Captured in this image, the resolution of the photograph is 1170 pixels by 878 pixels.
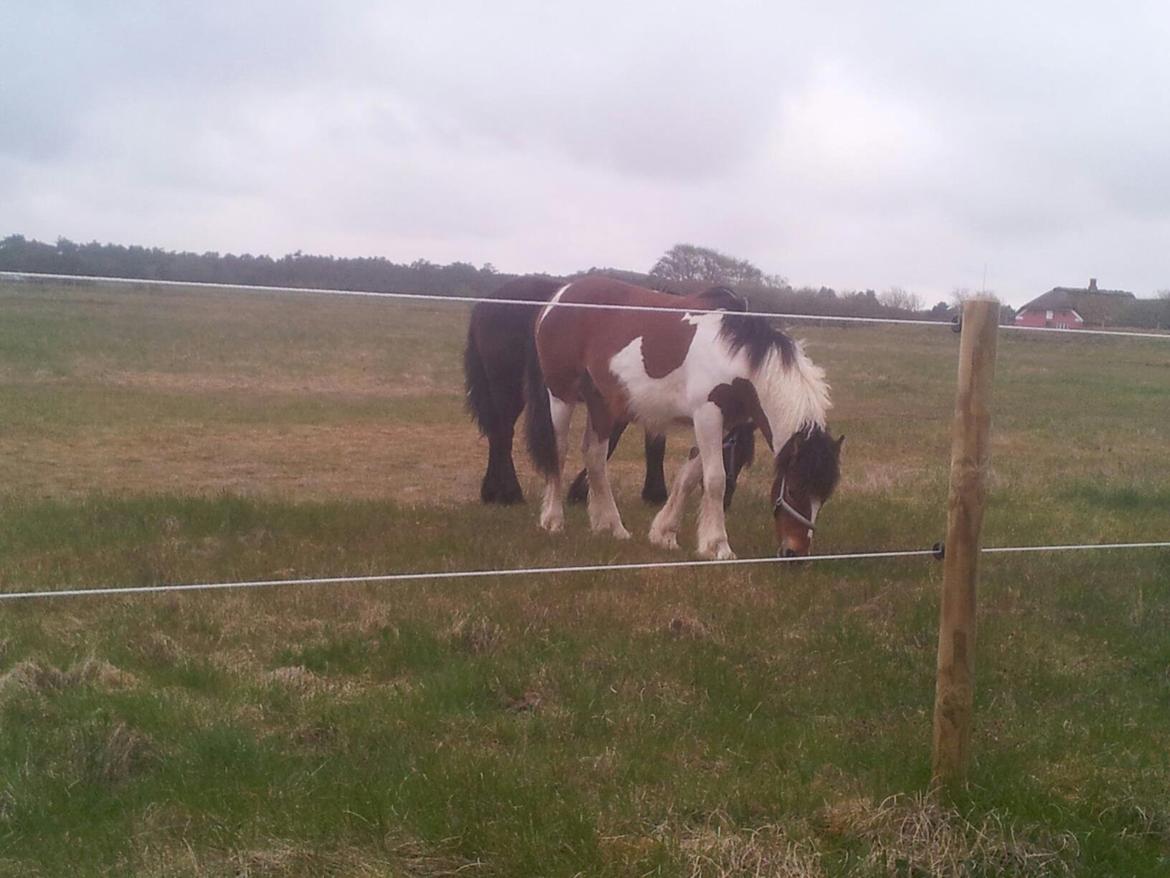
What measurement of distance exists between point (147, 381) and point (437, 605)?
1755 millimetres

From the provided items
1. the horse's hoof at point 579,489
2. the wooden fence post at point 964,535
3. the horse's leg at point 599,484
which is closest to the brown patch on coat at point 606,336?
the horse's leg at point 599,484

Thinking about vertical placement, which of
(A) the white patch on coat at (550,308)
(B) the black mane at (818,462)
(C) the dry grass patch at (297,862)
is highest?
(A) the white patch on coat at (550,308)

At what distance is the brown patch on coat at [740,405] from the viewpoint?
6.25m

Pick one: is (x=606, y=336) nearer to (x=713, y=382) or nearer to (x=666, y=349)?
(x=666, y=349)

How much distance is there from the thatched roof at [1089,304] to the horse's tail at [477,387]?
3978 mm

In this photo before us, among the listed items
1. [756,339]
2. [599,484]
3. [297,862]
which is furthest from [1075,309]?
[297,862]

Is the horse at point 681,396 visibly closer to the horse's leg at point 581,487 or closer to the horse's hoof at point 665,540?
the horse's hoof at point 665,540

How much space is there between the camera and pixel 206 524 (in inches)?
189

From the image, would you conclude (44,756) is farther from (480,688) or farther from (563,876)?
(563,876)

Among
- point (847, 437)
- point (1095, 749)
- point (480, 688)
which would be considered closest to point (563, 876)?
point (480, 688)

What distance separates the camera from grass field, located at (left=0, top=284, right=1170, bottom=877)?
3021 mm

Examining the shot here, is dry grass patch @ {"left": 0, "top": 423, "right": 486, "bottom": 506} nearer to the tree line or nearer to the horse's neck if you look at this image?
the tree line

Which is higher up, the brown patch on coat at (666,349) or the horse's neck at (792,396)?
the brown patch on coat at (666,349)

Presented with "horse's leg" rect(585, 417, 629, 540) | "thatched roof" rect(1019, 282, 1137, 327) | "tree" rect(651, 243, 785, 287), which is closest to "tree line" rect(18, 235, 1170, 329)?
"thatched roof" rect(1019, 282, 1137, 327)
